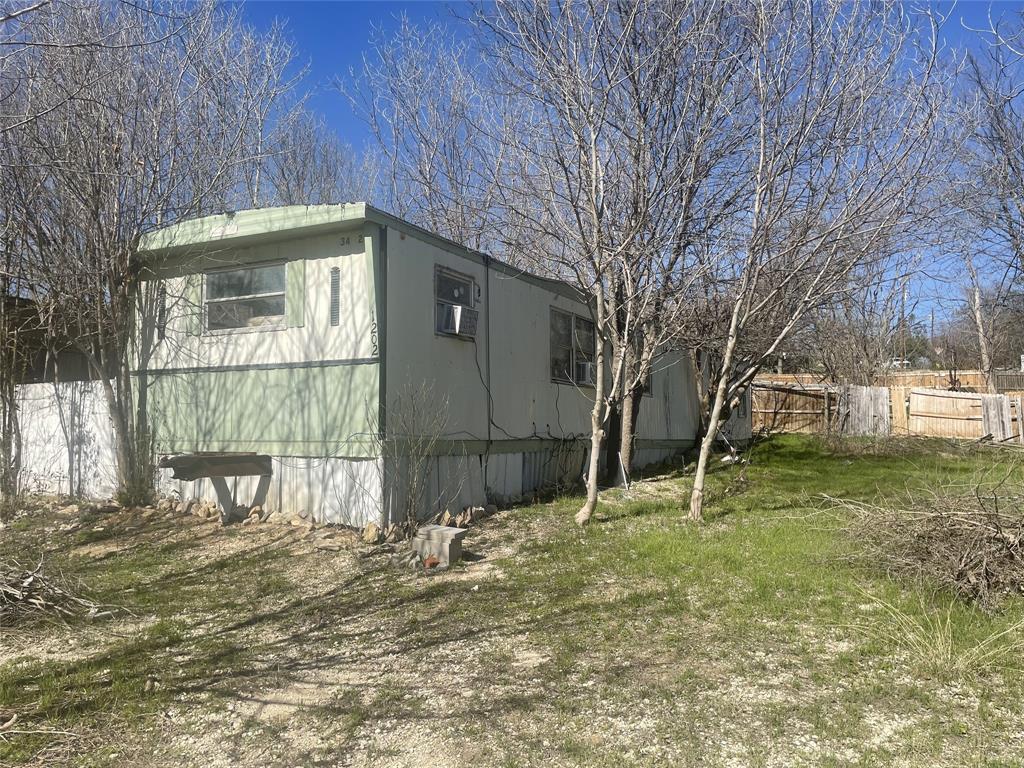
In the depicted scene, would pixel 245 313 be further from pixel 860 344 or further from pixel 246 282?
pixel 860 344

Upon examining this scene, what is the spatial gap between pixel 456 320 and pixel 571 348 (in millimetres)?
3096

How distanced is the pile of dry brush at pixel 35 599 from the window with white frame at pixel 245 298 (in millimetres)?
3526

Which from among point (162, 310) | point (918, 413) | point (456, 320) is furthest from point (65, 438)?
point (918, 413)

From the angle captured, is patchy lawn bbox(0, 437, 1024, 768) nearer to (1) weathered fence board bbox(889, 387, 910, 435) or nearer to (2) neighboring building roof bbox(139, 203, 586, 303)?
(2) neighboring building roof bbox(139, 203, 586, 303)

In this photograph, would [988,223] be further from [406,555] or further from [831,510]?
[406,555]

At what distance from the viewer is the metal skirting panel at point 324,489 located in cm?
753

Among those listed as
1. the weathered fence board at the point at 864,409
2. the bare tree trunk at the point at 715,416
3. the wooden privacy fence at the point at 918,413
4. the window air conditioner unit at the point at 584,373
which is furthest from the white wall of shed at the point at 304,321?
the weathered fence board at the point at 864,409

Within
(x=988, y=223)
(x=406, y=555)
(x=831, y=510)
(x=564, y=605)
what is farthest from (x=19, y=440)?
(x=988, y=223)

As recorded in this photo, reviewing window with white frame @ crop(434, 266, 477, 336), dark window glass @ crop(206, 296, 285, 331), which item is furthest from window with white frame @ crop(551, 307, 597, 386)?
dark window glass @ crop(206, 296, 285, 331)

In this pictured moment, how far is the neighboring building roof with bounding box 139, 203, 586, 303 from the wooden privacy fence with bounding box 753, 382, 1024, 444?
13.0 meters

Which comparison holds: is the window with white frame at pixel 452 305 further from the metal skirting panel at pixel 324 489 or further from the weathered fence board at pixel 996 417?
the weathered fence board at pixel 996 417

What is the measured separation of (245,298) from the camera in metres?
8.41

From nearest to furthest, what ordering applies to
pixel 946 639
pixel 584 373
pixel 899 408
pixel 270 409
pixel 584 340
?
pixel 946 639, pixel 270 409, pixel 584 373, pixel 584 340, pixel 899 408

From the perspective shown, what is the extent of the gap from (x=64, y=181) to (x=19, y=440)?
11.6 feet
